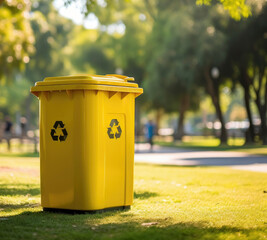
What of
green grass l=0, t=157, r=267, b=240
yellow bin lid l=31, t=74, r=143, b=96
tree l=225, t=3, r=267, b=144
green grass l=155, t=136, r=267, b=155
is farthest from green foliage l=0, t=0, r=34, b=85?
yellow bin lid l=31, t=74, r=143, b=96

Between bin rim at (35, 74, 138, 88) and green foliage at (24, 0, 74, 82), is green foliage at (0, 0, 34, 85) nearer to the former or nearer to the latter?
bin rim at (35, 74, 138, 88)

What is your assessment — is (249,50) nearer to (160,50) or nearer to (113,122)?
(160,50)

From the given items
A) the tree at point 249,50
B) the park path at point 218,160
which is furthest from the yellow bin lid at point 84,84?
the tree at point 249,50

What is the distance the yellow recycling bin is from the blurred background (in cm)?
520

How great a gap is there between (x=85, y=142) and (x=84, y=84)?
72cm

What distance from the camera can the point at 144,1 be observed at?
4981 cm

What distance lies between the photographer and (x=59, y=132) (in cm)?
790

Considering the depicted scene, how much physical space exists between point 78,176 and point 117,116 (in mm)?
991

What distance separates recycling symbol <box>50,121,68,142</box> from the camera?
7.86 meters

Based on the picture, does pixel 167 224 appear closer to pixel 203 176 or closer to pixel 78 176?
pixel 78 176

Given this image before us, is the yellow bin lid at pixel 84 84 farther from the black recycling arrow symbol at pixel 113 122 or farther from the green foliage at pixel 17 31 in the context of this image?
the green foliage at pixel 17 31

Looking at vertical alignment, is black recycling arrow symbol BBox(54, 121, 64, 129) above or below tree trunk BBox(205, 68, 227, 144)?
below

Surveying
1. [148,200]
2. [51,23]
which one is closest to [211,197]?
[148,200]

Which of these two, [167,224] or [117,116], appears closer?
[167,224]
